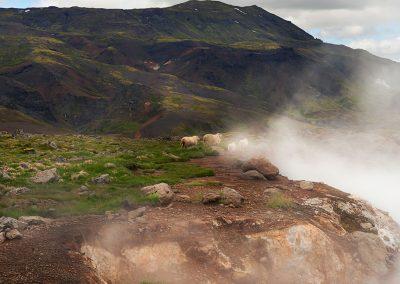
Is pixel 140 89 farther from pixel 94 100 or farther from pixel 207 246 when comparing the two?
pixel 207 246

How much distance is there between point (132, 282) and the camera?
21781 millimetres

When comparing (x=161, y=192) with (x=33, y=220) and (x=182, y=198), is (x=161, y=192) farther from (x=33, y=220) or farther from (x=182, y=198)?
(x=33, y=220)

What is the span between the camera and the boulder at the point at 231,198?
2917 cm

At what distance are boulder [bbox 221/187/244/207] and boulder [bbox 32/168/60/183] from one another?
13.2 metres

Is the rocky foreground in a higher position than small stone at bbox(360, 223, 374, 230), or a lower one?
higher

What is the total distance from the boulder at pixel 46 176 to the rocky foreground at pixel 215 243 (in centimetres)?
788

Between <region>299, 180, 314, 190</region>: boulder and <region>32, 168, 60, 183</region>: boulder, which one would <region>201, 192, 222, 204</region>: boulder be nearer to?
<region>299, 180, 314, 190</region>: boulder

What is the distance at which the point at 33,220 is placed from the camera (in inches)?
934

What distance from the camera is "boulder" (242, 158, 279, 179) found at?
38.2m

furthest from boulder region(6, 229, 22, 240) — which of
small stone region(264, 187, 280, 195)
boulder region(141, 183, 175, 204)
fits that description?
small stone region(264, 187, 280, 195)

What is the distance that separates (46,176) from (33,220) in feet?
32.1

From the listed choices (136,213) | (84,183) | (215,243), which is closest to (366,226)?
(215,243)

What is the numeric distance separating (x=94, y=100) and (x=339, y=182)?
143m

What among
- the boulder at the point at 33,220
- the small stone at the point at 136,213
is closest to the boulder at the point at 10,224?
the boulder at the point at 33,220
